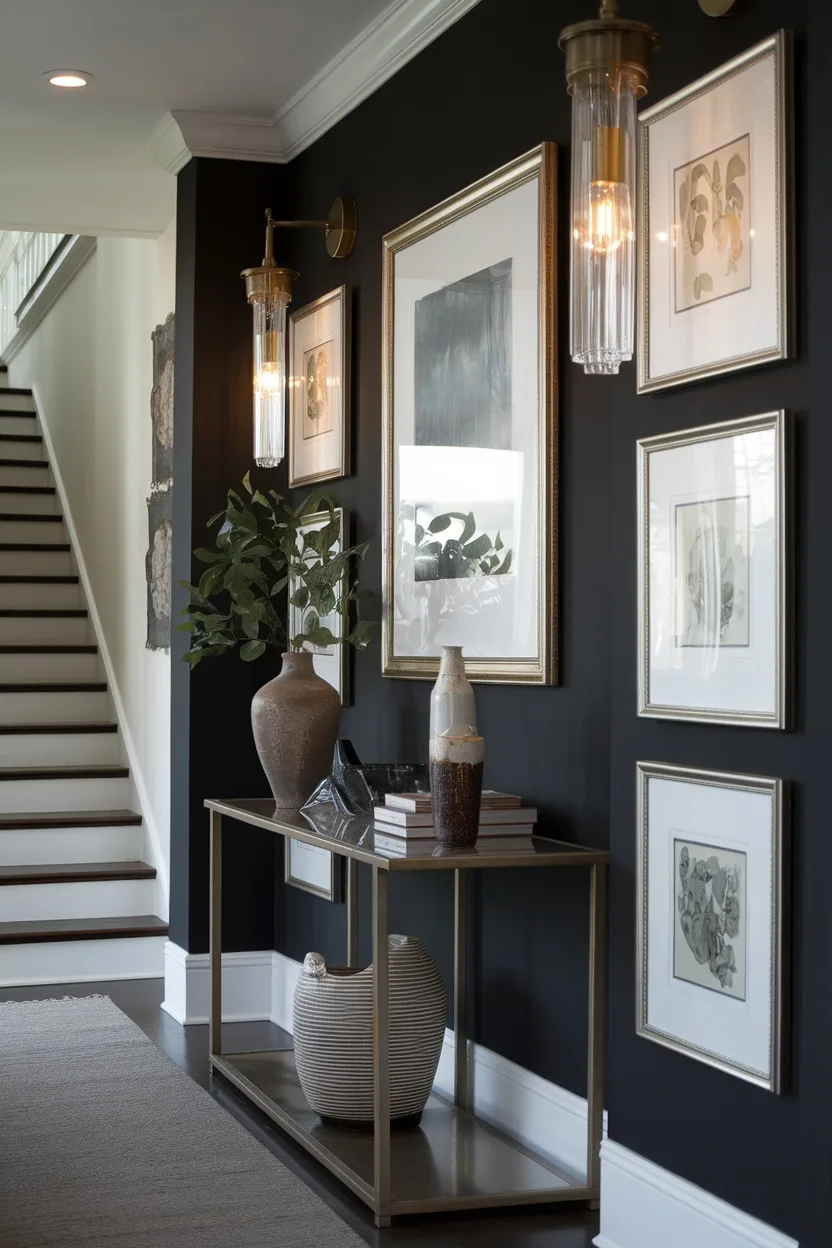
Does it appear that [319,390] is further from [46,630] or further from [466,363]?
[46,630]

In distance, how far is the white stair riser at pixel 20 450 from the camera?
9.07 metres

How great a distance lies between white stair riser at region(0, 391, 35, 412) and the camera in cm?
938

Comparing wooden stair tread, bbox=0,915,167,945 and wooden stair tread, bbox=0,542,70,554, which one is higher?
wooden stair tread, bbox=0,542,70,554

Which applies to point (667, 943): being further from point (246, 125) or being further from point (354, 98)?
point (246, 125)

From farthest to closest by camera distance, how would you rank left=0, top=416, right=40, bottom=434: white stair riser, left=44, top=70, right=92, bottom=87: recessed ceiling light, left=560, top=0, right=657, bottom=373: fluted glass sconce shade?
left=0, top=416, right=40, bottom=434: white stair riser < left=44, top=70, right=92, bottom=87: recessed ceiling light < left=560, top=0, right=657, bottom=373: fluted glass sconce shade

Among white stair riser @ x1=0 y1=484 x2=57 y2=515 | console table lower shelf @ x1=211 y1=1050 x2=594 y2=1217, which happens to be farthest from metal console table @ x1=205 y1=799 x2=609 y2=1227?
white stair riser @ x1=0 y1=484 x2=57 y2=515

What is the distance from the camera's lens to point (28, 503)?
28.1 feet

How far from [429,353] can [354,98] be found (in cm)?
100

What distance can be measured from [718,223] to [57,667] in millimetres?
5306

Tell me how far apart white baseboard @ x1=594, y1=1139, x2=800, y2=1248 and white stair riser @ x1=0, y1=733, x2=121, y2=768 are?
427cm

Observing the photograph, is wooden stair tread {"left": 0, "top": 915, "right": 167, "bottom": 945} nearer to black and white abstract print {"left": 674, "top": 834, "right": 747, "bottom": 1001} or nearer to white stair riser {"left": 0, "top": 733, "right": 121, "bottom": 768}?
white stair riser {"left": 0, "top": 733, "right": 121, "bottom": 768}

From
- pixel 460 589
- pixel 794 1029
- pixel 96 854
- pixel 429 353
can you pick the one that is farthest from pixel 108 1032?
pixel 794 1029

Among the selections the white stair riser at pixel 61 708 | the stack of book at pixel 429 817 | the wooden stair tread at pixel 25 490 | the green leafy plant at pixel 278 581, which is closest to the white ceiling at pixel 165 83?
the green leafy plant at pixel 278 581

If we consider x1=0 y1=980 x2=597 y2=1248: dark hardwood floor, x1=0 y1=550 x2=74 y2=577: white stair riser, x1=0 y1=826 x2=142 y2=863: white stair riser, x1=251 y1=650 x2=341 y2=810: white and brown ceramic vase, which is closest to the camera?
x1=0 y1=980 x2=597 y2=1248: dark hardwood floor
